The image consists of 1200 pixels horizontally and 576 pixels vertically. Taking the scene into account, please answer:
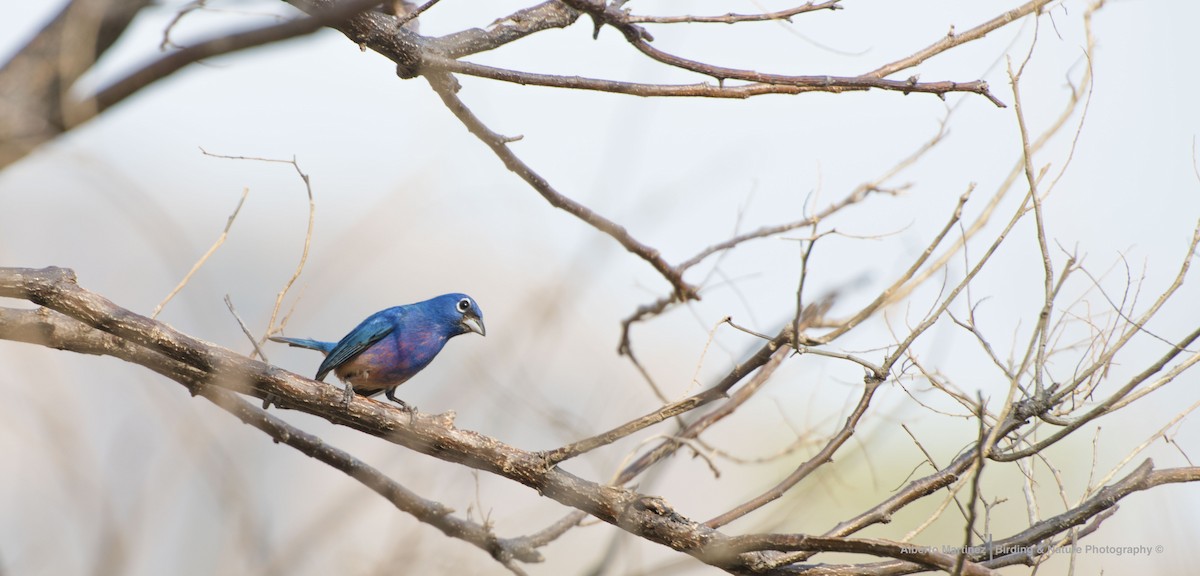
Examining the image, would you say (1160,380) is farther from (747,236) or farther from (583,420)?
(747,236)

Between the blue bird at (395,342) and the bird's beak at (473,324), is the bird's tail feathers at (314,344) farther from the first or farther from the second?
the bird's beak at (473,324)

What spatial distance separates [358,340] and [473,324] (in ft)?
2.50

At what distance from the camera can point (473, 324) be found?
6148mm

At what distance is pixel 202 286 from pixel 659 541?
1851 millimetres

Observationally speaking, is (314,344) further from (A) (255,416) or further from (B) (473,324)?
(A) (255,416)

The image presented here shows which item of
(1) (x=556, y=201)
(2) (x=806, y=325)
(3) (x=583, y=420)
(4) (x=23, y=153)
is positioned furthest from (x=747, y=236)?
(4) (x=23, y=153)

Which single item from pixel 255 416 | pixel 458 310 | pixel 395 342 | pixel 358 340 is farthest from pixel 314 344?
pixel 255 416

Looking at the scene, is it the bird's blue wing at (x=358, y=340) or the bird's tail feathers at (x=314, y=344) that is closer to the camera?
the bird's blue wing at (x=358, y=340)

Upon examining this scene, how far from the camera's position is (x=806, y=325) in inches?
197

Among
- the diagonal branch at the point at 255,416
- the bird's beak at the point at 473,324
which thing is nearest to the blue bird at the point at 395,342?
the bird's beak at the point at 473,324

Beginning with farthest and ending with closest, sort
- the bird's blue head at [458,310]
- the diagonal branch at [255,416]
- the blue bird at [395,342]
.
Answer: the bird's blue head at [458,310] < the blue bird at [395,342] < the diagonal branch at [255,416]

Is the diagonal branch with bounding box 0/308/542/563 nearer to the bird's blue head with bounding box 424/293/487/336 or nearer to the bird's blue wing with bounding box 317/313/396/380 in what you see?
the bird's blue wing with bounding box 317/313/396/380

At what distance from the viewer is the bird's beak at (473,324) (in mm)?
6117

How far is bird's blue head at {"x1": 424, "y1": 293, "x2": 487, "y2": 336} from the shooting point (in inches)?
239
